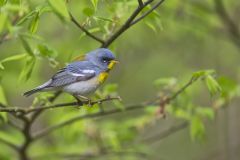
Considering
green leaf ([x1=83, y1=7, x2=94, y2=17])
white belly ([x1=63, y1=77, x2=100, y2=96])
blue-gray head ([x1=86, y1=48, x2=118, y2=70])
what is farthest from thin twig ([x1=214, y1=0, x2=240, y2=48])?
green leaf ([x1=83, y1=7, x2=94, y2=17])

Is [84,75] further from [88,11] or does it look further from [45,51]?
[88,11]

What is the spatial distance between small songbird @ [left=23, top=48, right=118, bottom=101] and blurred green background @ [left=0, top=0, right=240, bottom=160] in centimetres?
69

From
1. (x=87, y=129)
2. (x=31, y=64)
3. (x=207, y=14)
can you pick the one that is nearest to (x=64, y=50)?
(x=87, y=129)

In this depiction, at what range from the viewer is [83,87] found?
4.85 m

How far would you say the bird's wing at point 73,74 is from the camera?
4768 mm

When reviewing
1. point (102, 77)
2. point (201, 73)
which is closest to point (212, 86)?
point (201, 73)

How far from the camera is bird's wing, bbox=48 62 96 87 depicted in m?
4.77

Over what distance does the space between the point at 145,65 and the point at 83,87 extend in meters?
3.94

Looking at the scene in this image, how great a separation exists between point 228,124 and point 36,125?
3.17 meters

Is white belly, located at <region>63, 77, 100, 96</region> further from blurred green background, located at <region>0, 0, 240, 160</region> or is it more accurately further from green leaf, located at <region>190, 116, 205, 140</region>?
green leaf, located at <region>190, 116, 205, 140</region>

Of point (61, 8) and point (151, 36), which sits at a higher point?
point (151, 36)

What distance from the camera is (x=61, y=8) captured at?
317 cm

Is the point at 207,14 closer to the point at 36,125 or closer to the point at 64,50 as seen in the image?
the point at 64,50

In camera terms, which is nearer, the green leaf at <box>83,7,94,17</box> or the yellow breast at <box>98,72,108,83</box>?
the green leaf at <box>83,7,94,17</box>
